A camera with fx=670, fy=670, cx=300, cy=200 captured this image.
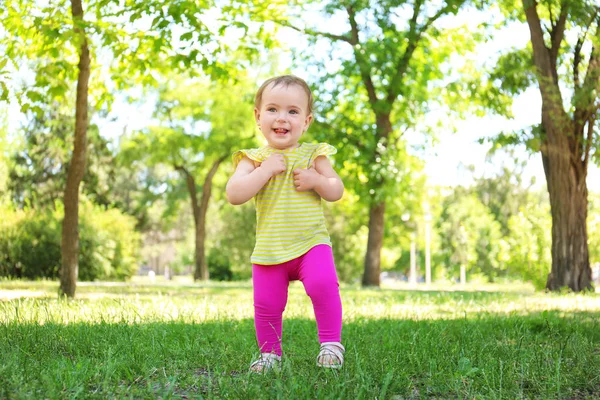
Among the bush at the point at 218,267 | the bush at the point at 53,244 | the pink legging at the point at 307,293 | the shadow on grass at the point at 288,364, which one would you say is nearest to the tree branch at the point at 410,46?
the bush at the point at 53,244

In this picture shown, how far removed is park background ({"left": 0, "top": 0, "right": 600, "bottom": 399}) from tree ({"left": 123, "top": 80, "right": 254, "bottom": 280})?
0.09 m

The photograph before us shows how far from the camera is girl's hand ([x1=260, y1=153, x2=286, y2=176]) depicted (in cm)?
374

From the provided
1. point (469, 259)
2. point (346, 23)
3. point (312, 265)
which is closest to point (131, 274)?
point (346, 23)

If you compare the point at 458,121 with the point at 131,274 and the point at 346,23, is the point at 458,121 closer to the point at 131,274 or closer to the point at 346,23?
the point at 346,23

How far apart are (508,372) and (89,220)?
21.1 m

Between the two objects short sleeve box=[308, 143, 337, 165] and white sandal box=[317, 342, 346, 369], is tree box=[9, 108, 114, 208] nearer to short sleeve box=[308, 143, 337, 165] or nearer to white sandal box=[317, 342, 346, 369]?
short sleeve box=[308, 143, 337, 165]

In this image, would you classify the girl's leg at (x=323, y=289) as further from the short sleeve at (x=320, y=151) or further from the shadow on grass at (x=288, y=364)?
the short sleeve at (x=320, y=151)

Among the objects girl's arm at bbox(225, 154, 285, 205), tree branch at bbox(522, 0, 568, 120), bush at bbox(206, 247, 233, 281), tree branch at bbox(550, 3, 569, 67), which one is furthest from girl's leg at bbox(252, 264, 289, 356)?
bush at bbox(206, 247, 233, 281)

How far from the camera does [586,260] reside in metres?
13.8

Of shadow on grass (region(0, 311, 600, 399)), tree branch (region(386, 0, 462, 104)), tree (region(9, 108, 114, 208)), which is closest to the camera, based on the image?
shadow on grass (region(0, 311, 600, 399))

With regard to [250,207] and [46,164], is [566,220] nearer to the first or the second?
[250,207]

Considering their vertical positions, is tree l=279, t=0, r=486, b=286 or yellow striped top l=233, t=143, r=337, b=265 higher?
tree l=279, t=0, r=486, b=286

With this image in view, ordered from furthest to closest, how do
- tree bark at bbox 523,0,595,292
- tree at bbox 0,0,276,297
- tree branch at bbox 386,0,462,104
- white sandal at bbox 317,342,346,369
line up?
tree branch at bbox 386,0,462,104 → tree bark at bbox 523,0,595,292 → tree at bbox 0,0,276,297 → white sandal at bbox 317,342,346,369

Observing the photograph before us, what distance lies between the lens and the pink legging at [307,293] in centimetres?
367
